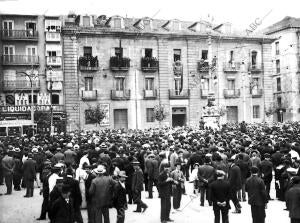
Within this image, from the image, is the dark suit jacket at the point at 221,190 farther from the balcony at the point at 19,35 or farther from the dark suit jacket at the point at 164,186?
the balcony at the point at 19,35

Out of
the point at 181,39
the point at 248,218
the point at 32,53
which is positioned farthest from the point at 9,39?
the point at 248,218

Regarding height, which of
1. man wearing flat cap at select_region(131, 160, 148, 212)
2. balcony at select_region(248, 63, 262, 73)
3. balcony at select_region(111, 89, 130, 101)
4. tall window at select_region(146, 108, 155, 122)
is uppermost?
balcony at select_region(248, 63, 262, 73)

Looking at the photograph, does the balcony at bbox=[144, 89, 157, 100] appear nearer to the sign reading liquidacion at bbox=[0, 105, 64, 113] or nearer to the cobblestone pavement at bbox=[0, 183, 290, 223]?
the sign reading liquidacion at bbox=[0, 105, 64, 113]

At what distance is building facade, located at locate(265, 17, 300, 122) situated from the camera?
2036 inches

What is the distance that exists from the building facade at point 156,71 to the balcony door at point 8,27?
203 inches

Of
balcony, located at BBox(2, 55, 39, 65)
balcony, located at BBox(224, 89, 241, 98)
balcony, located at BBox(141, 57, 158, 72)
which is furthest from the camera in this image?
balcony, located at BBox(224, 89, 241, 98)

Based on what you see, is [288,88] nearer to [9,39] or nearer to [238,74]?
[238,74]

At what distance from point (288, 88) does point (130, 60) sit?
806 inches

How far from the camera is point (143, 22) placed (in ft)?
145

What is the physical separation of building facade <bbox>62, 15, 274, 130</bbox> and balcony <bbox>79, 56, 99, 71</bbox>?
9 centimetres

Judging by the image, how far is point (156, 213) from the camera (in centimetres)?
1292

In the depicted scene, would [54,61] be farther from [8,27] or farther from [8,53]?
[8,27]

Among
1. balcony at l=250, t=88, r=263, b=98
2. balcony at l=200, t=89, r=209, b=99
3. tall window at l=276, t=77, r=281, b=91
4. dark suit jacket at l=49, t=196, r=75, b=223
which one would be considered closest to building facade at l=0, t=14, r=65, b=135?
balcony at l=200, t=89, r=209, b=99

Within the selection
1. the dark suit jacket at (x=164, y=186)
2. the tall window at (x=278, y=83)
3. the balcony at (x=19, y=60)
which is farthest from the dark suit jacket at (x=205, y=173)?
the tall window at (x=278, y=83)
